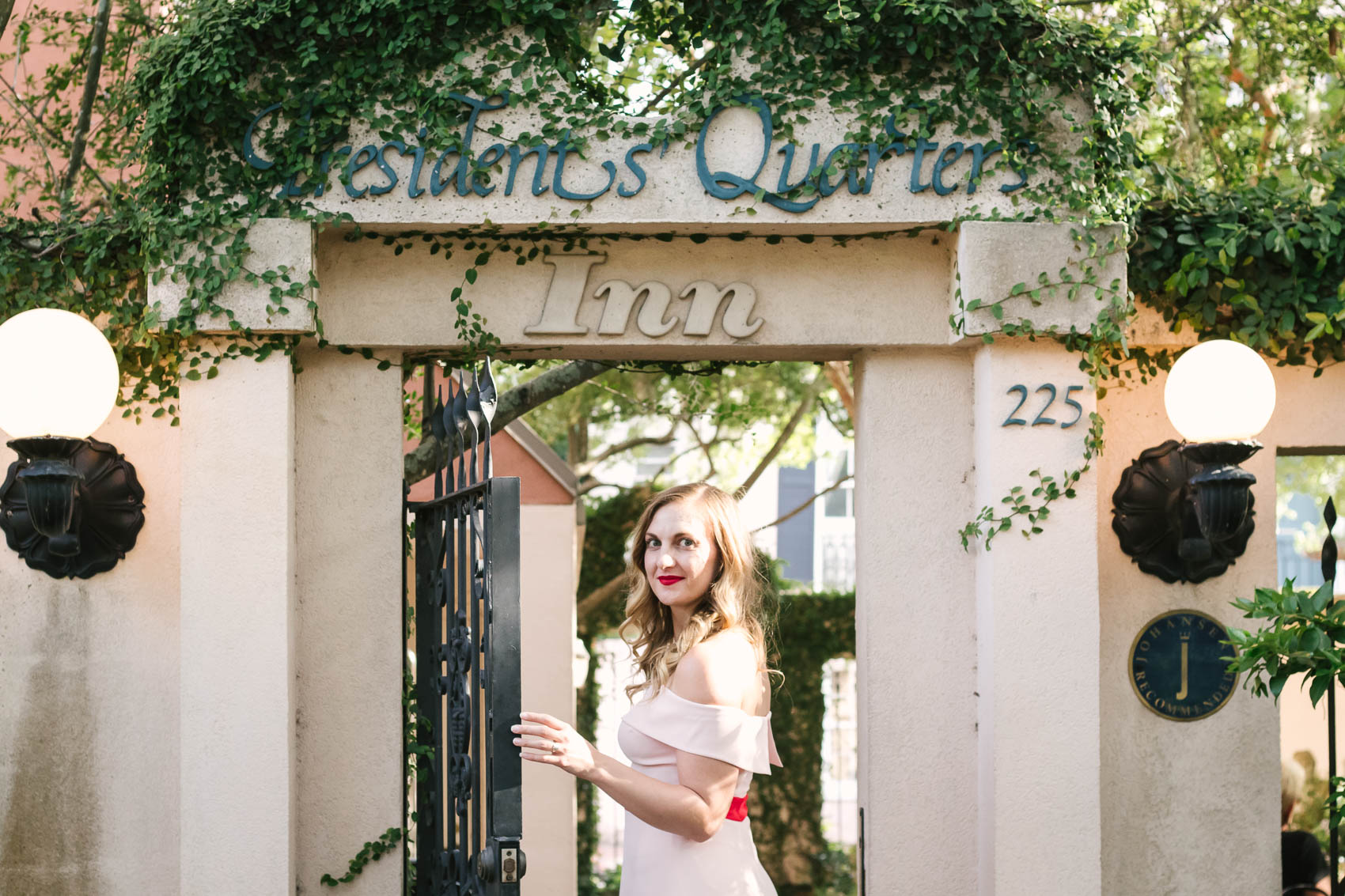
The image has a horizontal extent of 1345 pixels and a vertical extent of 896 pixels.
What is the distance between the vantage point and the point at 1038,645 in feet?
14.9

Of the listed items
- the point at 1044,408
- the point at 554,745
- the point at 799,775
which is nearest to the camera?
the point at 554,745

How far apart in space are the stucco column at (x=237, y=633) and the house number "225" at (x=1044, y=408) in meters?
2.64

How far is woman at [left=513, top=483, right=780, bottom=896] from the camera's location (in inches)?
124

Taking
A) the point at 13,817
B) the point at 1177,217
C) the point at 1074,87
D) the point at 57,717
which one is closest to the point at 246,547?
the point at 57,717

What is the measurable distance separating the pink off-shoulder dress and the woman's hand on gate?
300 mm

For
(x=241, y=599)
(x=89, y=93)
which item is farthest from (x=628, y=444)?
(x=241, y=599)

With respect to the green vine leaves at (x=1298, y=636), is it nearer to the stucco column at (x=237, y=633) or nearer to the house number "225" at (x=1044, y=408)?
the house number "225" at (x=1044, y=408)

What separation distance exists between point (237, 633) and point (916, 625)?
2.48 metres

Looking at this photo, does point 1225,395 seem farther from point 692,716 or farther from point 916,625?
point 692,716

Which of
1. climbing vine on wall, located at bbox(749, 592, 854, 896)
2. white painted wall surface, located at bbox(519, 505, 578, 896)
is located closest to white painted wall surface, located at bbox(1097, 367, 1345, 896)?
white painted wall surface, located at bbox(519, 505, 578, 896)

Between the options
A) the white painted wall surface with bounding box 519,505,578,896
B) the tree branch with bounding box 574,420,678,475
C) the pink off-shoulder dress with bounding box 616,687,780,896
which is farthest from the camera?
the tree branch with bounding box 574,420,678,475

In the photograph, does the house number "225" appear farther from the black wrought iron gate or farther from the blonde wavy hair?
the black wrought iron gate

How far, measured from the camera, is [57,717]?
4816mm

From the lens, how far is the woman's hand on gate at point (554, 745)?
115 inches
